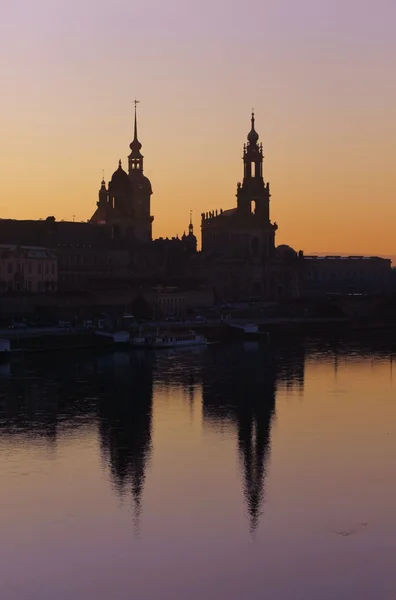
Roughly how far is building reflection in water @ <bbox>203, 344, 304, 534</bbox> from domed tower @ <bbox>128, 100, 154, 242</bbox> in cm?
3909

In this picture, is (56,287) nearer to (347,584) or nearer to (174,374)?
(174,374)

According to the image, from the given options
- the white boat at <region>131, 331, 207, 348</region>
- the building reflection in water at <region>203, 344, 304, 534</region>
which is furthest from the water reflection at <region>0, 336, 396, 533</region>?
the white boat at <region>131, 331, 207, 348</region>

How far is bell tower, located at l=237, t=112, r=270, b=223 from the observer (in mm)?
108688

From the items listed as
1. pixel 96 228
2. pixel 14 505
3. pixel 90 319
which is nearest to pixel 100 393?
pixel 14 505

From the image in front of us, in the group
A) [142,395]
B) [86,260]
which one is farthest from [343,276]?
[142,395]

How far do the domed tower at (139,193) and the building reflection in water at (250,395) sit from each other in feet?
128

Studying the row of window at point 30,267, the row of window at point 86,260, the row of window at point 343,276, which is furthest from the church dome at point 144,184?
the row of window at point 343,276

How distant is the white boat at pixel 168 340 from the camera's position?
66.9 meters

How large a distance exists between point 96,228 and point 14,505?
7452 centimetres

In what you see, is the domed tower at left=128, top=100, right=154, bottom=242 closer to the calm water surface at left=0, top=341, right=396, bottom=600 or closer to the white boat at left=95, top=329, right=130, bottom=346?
the white boat at left=95, top=329, right=130, bottom=346

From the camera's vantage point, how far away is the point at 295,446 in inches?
1357

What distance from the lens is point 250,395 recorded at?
45531 millimetres

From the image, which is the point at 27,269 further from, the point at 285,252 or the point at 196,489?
the point at 196,489

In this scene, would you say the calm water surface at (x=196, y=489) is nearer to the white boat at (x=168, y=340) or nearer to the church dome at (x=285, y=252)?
the white boat at (x=168, y=340)
